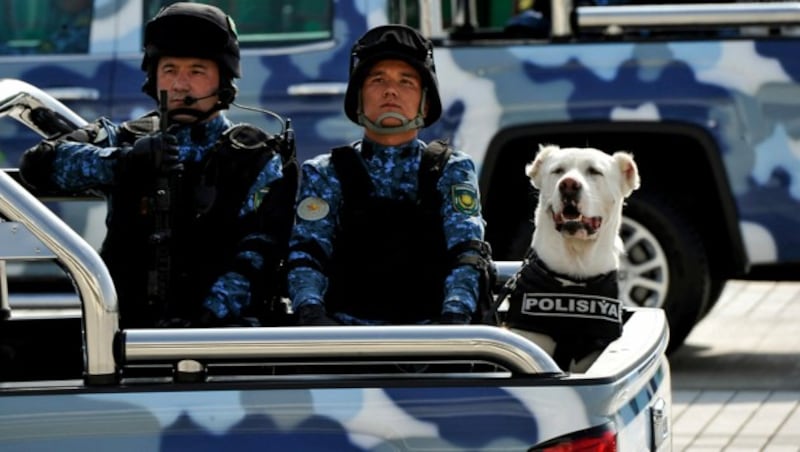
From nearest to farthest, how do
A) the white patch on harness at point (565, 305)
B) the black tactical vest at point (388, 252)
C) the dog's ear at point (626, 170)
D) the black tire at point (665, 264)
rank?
the black tactical vest at point (388, 252), the white patch on harness at point (565, 305), the dog's ear at point (626, 170), the black tire at point (665, 264)

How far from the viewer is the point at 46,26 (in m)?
8.55

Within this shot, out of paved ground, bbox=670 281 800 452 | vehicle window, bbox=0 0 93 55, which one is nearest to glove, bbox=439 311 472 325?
paved ground, bbox=670 281 800 452

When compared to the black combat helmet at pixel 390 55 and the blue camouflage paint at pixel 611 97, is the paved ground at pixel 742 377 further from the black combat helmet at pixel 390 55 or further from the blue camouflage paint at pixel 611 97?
the black combat helmet at pixel 390 55

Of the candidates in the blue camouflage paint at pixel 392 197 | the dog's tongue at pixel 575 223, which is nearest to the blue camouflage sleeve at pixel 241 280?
the blue camouflage paint at pixel 392 197

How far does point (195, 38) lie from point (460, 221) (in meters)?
0.79

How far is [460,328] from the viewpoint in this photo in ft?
11.4

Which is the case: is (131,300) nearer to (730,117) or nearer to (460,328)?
(460,328)

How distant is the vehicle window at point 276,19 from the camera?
333 inches

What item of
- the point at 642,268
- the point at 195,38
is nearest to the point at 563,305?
the point at 195,38

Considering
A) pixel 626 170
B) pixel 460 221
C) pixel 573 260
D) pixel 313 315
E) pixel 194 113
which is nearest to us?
pixel 313 315

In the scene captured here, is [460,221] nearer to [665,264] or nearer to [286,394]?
[286,394]

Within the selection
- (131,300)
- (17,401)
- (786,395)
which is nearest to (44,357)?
(131,300)

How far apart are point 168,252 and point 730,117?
15.1 feet

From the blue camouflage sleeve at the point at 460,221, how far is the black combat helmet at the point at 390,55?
0.68ft
